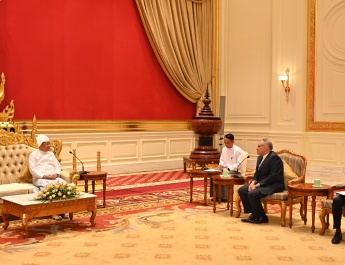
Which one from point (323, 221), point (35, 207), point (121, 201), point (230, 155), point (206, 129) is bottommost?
point (121, 201)

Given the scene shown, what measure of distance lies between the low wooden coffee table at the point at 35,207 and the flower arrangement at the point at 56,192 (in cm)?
5

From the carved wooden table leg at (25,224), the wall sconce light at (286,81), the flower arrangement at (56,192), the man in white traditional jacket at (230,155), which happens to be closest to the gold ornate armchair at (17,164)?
the flower arrangement at (56,192)

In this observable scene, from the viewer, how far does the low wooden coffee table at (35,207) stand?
5168mm

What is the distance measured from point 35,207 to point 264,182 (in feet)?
8.67

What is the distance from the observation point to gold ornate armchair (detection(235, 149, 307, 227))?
5762mm

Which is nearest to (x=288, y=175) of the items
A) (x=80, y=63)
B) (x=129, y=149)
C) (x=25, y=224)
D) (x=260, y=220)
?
(x=260, y=220)

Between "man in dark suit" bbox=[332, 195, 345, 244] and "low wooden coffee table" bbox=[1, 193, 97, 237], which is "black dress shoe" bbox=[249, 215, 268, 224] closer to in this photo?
"man in dark suit" bbox=[332, 195, 345, 244]

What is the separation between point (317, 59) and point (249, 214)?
16.5 ft

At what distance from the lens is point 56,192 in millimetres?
5363

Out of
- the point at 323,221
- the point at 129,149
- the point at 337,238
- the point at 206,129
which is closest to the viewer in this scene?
the point at 337,238

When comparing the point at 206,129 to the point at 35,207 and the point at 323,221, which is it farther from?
the point at 35,207

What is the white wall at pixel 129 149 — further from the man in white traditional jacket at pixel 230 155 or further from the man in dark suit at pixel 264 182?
the man in dark suit at pixel 264 182

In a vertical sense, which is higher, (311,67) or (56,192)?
(311,67)

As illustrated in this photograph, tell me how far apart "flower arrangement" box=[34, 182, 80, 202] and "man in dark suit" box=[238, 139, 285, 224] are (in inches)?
82.1
